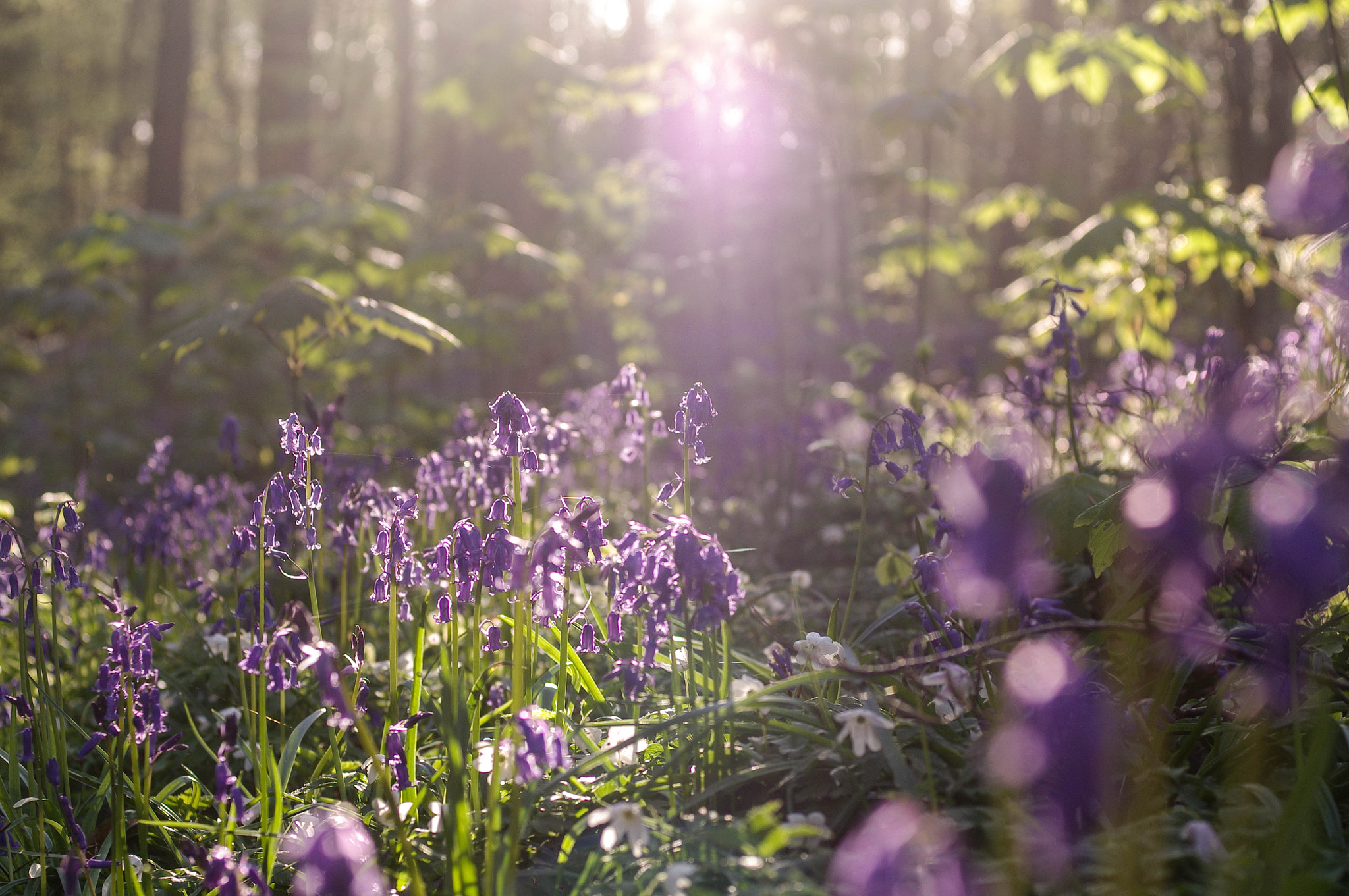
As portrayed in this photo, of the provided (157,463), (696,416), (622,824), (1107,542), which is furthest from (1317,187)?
(157,463)

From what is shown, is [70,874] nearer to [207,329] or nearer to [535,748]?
[535,748]

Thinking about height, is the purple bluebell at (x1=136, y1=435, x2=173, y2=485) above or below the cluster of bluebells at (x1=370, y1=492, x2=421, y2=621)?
above

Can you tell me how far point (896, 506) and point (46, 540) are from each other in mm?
4550

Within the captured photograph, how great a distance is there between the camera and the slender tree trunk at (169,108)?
11.4 meters

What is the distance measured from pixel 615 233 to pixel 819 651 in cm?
1301

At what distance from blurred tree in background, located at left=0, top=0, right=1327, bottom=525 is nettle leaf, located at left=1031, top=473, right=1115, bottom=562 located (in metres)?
1.65

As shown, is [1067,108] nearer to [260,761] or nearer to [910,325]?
[910,325]

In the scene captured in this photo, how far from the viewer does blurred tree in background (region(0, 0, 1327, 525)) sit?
5.35 meters

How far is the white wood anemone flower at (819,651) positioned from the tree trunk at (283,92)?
11.8 meters

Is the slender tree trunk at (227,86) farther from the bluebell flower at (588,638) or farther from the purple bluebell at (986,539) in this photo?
the purple bluebell at (986,539)

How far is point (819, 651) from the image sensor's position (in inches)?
85.6

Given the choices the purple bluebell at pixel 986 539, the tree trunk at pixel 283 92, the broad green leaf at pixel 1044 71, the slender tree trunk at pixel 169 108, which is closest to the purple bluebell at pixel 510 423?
the purple bluebell at pixel 986 539

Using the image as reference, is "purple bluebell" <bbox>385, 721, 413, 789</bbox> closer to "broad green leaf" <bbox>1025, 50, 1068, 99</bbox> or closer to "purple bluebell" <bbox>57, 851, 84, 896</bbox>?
"purple bluebell" <bbox>57, 851, 84, 896</bbox>

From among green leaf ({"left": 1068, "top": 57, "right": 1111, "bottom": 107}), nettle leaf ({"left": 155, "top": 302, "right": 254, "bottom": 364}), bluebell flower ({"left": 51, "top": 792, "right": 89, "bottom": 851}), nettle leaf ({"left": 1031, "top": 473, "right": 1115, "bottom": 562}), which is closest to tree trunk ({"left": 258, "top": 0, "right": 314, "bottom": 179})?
nettle leaf ({"left": 155, "top": 302, "right": 254, "bottom": 364})
